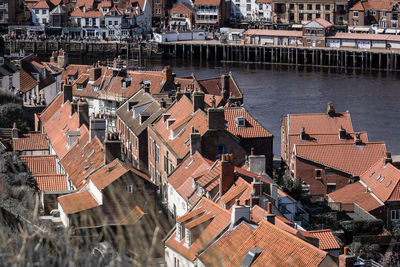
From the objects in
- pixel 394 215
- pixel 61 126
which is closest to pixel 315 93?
pixel 61 126

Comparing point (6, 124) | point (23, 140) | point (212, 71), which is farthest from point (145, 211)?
point (212, 71)

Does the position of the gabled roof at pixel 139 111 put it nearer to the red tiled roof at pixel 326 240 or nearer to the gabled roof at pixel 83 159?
the gabled roof at pixel 83 159

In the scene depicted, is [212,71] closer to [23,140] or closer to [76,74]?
[76,74]

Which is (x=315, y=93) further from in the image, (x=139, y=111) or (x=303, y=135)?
(x=139, y=111)

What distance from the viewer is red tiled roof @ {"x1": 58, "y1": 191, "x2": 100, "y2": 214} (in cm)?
2972

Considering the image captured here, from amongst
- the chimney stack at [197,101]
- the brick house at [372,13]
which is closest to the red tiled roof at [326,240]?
the chimney stack at [197,101]

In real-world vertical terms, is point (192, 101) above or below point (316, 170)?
above

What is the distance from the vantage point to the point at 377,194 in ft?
139

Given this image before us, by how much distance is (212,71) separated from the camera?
4345 inches

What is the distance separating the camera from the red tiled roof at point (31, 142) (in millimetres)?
45591

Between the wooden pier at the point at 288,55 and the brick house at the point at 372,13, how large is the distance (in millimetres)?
16394

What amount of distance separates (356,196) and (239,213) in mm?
18797

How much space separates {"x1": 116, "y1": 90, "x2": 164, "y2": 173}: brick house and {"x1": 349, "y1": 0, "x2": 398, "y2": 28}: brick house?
8620 cm

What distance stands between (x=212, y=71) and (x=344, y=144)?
63.7 m
